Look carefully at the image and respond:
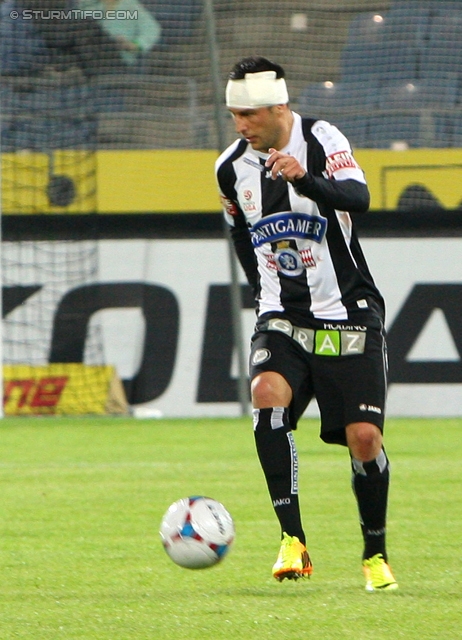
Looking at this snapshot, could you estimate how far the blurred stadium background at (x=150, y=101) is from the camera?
13.0 metres

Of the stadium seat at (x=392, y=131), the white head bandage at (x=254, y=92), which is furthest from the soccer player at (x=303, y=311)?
the stadium seat at (x=392, y=131)

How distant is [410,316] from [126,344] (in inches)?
112

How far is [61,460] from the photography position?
366 inches

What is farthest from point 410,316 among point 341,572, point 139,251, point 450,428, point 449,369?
point 341,572

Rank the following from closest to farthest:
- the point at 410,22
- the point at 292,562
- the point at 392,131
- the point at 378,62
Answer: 1. the point at 292,562
2. the point at 392,131
3. the point at 410,22
4. the point at 378,62

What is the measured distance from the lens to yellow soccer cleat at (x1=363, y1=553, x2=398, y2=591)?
445 cm

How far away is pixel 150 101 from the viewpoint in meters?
15.2

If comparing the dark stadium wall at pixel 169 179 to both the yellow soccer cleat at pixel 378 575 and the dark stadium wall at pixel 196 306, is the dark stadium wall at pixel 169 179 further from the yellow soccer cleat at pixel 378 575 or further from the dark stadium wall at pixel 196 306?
the yellow soccer cleat at pixel 378 575

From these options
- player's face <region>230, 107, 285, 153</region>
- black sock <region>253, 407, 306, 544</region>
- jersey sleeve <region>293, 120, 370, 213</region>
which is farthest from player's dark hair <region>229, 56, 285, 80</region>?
black sock <region>253, 407, 306, 544</region>

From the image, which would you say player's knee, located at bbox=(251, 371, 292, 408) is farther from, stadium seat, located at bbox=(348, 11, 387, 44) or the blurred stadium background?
stadium seat, located at bbox=(348, 11, 387, 44)

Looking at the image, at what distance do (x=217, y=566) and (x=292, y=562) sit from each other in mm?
740

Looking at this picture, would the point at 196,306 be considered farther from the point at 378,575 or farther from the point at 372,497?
the point at 378,575

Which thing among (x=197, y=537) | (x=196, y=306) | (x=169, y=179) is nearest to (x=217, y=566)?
(x=197, y=537)

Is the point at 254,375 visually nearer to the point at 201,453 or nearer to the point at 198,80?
the point at 201,453
